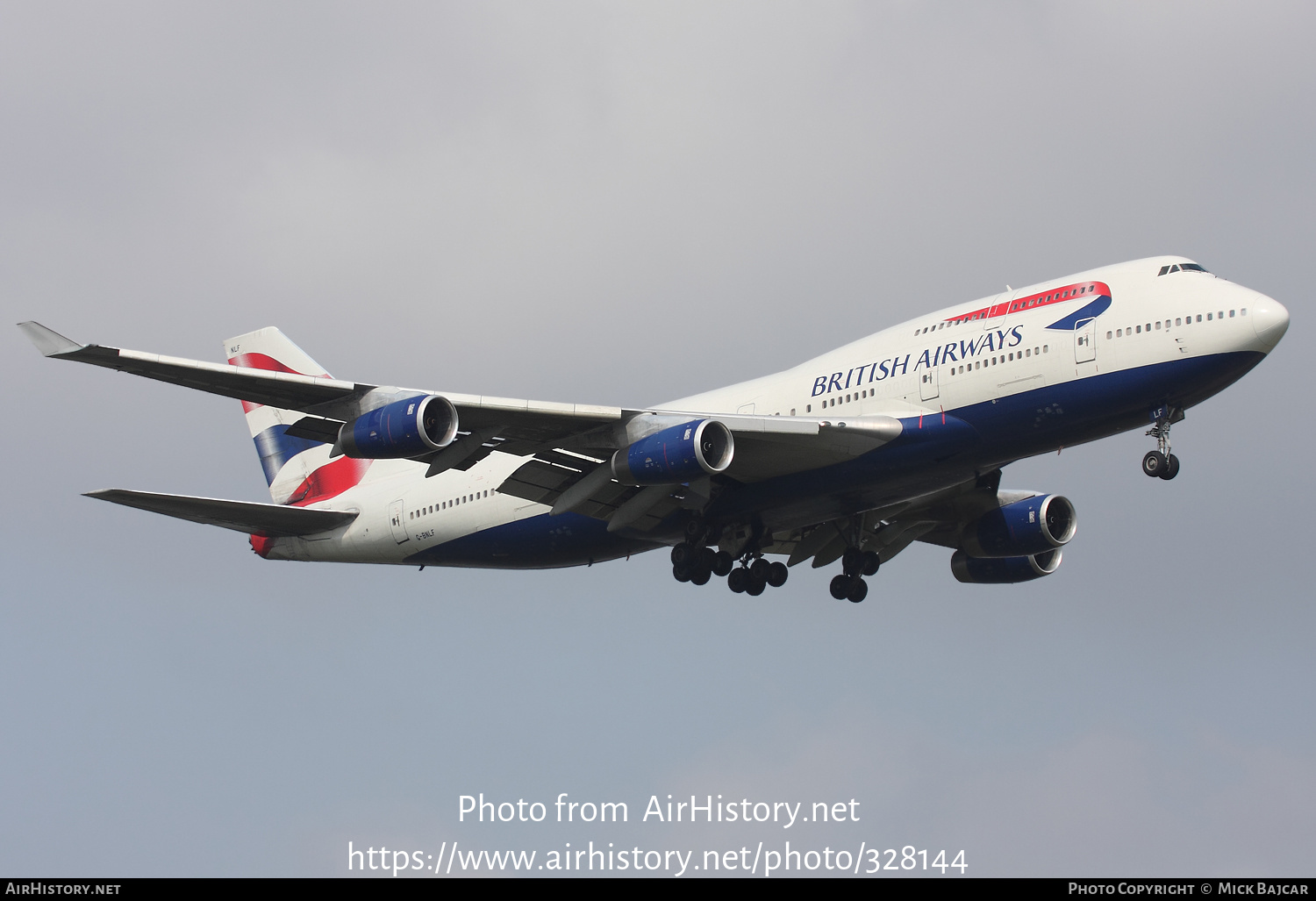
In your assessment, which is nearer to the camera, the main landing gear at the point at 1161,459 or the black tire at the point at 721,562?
the main landing gear at the point at 1161,459

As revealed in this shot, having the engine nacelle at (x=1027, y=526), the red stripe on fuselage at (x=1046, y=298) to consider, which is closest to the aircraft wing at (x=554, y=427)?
the red stripe on fuselage at (x=1046, y=298)

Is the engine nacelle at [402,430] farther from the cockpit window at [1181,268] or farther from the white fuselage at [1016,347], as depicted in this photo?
the cockpit window at [1181,268]

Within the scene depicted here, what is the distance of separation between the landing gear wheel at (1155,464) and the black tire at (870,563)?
407 inches

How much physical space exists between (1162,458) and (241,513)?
2482 cm

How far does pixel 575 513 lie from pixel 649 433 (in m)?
5.79

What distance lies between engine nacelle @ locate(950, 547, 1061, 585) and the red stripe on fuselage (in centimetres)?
1137

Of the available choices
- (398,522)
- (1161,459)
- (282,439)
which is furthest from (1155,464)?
(282,439)

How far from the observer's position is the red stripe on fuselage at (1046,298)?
3544 cm

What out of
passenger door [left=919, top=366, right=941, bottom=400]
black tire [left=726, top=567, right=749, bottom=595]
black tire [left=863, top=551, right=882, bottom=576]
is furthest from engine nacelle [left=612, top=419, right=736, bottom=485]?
black tire [left=863, top=551, right=882, bottom=576]

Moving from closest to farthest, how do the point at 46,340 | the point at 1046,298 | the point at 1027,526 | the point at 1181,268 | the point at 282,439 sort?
the point at 46,340, the point at 1181,268, the point at 1046,298, the point at 1027,526, the point at 282,439

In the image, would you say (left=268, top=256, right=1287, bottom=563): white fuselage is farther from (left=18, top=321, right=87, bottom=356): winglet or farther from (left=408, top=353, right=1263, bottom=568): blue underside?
(left=18, top=321, right=87, bottom=356): winglet

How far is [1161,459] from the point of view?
34.7 m

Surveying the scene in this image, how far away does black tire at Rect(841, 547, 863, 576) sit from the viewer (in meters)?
43.3

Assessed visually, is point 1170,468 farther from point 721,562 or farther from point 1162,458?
point 721,562
